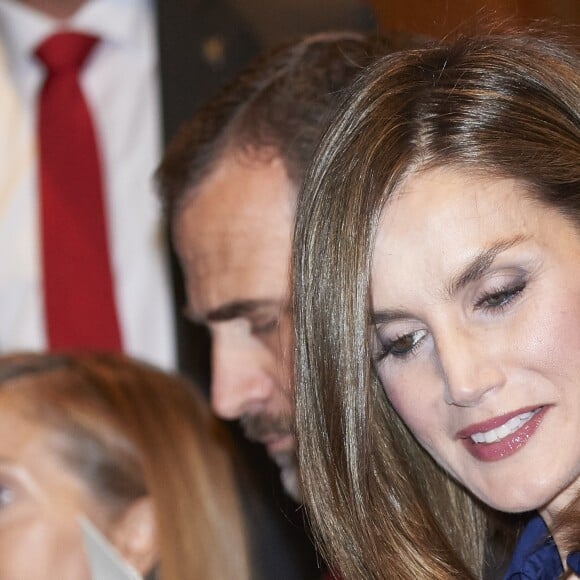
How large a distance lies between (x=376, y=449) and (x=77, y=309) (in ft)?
1.58

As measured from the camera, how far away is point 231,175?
1.17 m

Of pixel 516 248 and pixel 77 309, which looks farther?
pixel 77 309

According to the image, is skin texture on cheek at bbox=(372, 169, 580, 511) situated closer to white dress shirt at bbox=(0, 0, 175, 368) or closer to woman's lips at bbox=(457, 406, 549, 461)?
woman's lips at bbox=(457, 406, 549, 461)

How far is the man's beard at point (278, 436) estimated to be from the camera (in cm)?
118

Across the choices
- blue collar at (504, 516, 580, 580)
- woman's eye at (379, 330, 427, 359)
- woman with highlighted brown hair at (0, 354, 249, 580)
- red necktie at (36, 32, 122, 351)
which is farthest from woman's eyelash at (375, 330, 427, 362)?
red necktie at (36, 32, 122, 351)

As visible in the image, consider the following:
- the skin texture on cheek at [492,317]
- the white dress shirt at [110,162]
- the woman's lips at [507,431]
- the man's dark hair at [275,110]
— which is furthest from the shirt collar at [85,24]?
the woman's lips at [507,431]

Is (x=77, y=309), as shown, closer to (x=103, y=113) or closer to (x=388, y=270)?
(x=103, y=113)

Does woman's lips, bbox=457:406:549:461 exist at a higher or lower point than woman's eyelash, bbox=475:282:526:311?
lower

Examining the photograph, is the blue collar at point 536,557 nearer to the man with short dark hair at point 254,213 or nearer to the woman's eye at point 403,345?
the woman's eye at point 403,345

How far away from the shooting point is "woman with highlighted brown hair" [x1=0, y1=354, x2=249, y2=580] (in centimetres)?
117

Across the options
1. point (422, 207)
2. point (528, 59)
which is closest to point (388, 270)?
point (422, 207)

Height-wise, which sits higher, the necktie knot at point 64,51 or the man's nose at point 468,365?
the necktie knot at point 64,51

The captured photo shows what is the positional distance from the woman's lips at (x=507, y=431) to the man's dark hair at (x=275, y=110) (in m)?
0.39

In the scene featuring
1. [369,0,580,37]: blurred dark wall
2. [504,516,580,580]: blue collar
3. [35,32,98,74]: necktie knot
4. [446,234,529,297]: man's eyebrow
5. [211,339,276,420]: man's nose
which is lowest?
[504,516,580,580]: blue collar
